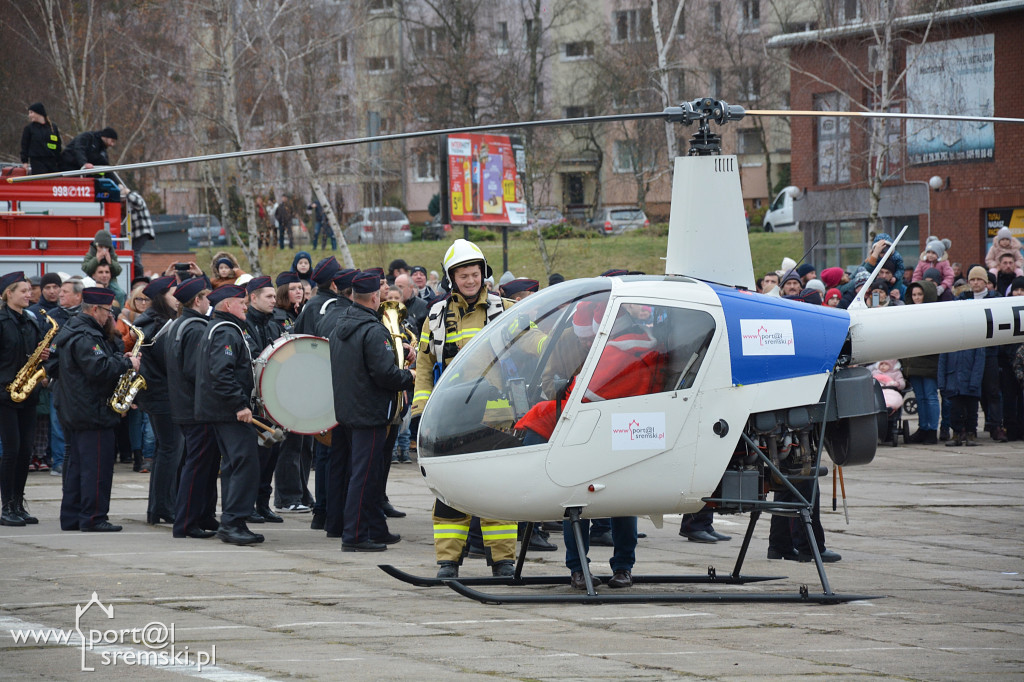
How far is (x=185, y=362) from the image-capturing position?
10.4 m

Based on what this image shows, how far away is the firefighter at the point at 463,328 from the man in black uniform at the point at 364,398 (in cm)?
53

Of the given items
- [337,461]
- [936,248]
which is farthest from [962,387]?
[337,461]

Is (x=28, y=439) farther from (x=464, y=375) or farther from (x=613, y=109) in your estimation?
(x=613, y=109)

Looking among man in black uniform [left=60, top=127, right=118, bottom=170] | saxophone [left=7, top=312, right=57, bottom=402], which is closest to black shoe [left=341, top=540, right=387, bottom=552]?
saxophone [left=7, top=312, right=57, bottom=402]

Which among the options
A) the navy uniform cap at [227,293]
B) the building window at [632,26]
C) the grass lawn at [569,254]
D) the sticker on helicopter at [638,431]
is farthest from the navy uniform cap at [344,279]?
the building window at [632,26]

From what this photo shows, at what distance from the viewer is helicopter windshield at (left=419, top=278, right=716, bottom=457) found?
24.7ft

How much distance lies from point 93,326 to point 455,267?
3.77 metres

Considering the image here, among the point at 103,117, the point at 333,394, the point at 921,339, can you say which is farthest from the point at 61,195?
the point at 103,117

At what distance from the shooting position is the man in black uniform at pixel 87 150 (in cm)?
1942

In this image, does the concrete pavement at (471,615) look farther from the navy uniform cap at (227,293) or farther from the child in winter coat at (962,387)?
the child in winter coat at (962,387)

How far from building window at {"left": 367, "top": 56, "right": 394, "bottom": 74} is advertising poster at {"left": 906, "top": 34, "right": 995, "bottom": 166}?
22.9 m

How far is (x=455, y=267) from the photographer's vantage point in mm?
9000

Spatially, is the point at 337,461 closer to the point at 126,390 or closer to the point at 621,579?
the point at 126,390

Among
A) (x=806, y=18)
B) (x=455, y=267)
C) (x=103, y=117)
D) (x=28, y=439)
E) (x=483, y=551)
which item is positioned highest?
(x=806, y=18)
